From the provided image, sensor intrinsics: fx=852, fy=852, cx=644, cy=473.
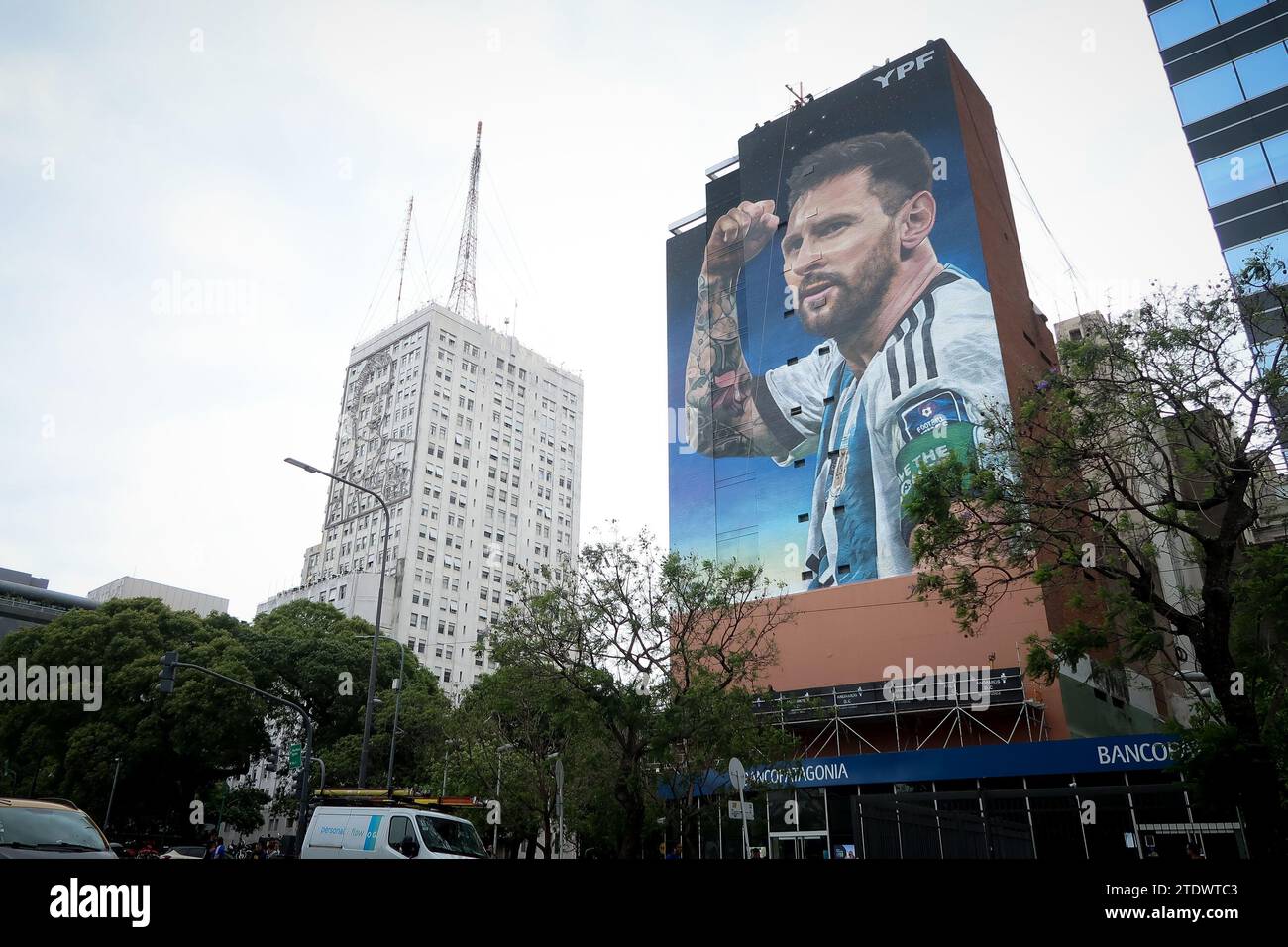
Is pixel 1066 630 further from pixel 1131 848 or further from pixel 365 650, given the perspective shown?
pixel 365 650

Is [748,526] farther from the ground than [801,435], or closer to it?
closer to it

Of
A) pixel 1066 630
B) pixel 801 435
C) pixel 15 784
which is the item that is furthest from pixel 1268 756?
pixel 15 784

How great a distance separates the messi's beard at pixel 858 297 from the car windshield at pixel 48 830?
4154 centimetres

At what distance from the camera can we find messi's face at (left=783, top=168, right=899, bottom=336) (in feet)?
152

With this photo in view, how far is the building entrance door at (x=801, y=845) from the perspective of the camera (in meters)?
31.5

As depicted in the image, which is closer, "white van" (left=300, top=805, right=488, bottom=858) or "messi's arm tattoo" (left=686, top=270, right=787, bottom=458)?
"white van" (left=300, top=805, right=488, bottom=858)

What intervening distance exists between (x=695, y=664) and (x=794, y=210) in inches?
1397

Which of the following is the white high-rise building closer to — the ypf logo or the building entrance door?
the building entrance door

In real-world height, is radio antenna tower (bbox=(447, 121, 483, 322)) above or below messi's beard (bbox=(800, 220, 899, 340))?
above

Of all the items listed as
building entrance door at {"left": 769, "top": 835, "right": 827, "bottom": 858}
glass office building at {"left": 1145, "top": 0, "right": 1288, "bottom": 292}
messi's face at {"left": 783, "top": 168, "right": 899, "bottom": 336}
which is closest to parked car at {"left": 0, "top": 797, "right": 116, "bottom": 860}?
building entrance door at {"left": 769, "top": 835, "right": 827, "bottom": 858}

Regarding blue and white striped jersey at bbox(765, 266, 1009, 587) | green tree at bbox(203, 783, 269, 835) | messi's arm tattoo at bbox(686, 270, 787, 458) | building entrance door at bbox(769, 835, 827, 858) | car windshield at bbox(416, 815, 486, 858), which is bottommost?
building entrance door at bbox(769, 835, 827, 858)

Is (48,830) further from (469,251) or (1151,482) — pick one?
(469,251)

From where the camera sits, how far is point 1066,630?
53.0ft

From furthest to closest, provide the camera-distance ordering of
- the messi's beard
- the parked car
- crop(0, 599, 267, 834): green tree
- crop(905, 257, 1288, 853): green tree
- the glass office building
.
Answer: the messi's beard
crop(0, 599, 267, 834): green tree
the glass office building
crop(905, 257, 1288, 853): green tree
the parked car
